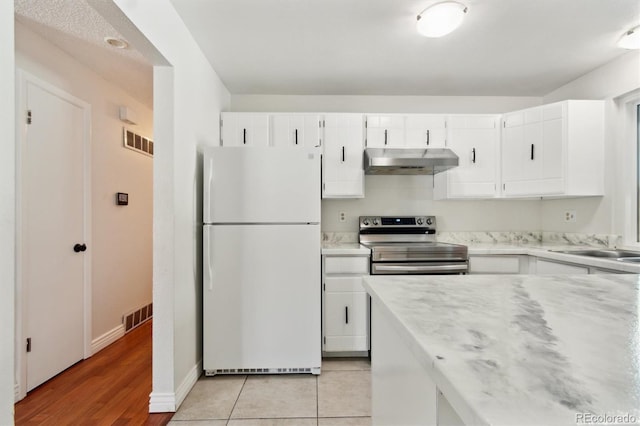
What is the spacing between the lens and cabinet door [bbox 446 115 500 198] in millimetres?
2883

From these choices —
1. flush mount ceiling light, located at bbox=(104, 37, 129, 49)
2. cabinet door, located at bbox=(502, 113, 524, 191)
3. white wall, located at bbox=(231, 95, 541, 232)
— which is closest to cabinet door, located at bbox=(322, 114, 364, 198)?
white wall, located at bbox=(231, 95, 541, 232)

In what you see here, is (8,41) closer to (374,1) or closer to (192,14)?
(192,14)

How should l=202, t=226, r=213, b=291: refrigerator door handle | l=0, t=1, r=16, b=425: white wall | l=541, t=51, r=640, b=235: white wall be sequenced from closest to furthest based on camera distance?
l=0, t=1, r=16, b=425: white wall → l=202, t=226, r=213, b=291: refrigerator door handle → l=541, t=51, r=640, b=235: white wall

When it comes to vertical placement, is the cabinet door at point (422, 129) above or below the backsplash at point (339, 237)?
above

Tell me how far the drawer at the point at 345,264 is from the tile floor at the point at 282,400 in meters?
0.76

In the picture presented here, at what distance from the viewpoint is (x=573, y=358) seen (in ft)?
1.64

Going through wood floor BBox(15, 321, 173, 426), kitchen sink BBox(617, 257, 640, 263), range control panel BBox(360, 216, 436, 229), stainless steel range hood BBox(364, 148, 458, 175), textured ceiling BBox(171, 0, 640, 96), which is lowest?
wood floor BBox(15, 321, 173, 426)

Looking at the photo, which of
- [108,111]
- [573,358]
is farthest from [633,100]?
[108,111]

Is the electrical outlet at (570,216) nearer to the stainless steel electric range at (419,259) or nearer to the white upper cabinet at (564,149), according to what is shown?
the white upper cabinet at (564,149)

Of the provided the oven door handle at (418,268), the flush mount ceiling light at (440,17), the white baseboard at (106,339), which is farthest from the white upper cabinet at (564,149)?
the white baseboard at (106,339)

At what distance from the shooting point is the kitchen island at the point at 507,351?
387 millimetres

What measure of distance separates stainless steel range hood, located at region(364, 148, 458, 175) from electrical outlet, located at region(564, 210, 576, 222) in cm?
122

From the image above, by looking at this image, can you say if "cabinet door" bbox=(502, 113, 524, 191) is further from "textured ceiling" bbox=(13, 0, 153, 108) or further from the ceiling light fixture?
"textured ceiling" bbox=(13, 0, 153, 108)

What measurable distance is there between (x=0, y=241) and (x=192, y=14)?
168 cm
